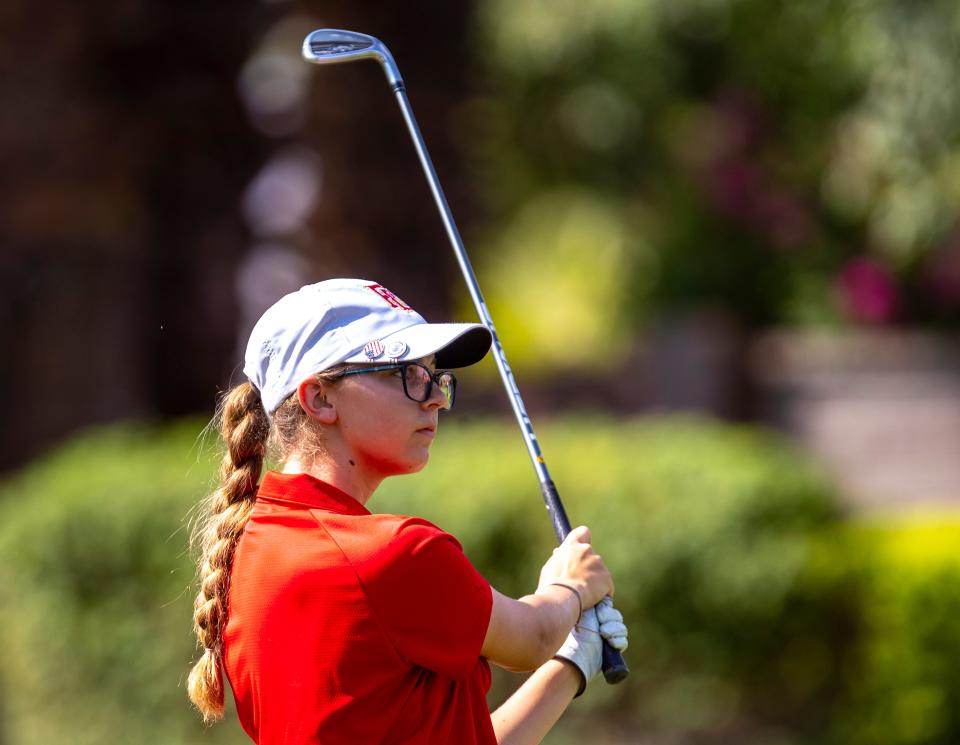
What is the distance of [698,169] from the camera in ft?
50.4

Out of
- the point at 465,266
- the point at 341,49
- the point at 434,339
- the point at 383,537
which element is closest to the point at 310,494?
the point at 383,537

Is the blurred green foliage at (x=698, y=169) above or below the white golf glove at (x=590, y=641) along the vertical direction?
below

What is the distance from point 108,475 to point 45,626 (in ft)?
2.42

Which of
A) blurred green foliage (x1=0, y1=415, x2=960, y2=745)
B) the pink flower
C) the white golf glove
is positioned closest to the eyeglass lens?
the white golf glove

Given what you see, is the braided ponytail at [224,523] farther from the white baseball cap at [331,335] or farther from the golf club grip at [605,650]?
the golf club grip at [605,650]

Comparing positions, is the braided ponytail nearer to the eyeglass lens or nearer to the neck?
the neck

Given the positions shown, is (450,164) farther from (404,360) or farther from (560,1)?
(404,360)

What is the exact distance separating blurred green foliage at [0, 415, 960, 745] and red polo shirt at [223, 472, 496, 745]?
3542 millimetres

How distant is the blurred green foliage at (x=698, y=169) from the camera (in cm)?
1237

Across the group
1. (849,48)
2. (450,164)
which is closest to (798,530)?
(849,48)

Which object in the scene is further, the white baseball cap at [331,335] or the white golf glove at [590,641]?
the white golf glove at [590,641]

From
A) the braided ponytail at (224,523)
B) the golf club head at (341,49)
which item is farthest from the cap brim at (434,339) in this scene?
the golf club head at (341,49)

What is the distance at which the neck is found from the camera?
2285mm

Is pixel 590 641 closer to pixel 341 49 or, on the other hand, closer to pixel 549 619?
pixel 549 619
